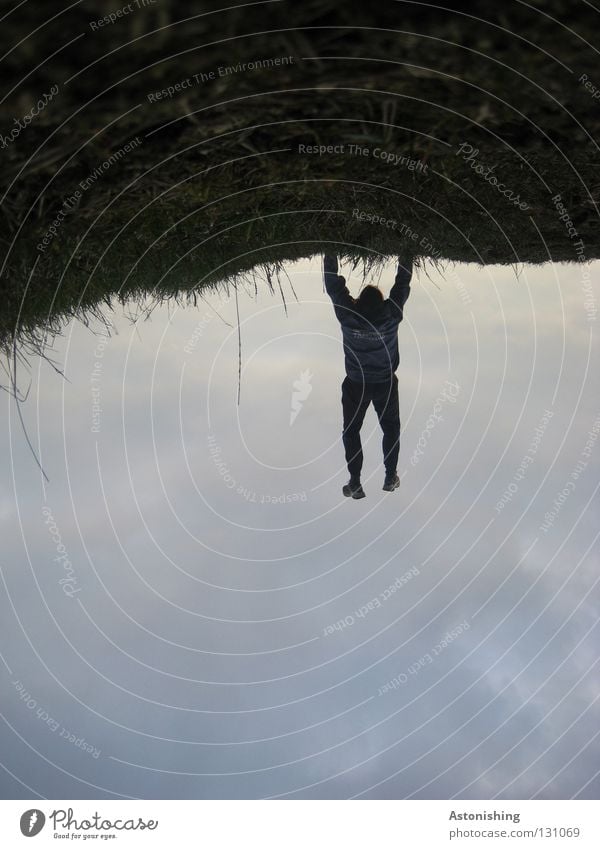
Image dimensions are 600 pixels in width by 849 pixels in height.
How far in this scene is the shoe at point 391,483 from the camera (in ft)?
19.1

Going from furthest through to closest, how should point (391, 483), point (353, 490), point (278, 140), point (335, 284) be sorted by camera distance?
point (391, 483) < point (353, 490) < point (335, 284) < point (278, 140)

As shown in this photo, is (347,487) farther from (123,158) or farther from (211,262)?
(123,158)

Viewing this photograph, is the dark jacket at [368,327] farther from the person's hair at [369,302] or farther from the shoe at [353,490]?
the shoe at [353,490]

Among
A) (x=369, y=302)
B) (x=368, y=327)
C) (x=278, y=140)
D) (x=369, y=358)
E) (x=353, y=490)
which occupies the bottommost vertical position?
(x=353, y=490)

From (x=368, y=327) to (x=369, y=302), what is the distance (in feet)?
0.79

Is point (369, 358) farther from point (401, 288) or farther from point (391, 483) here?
point (391, 483)

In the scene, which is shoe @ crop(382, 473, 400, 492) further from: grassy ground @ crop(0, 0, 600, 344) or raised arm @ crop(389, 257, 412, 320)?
grassy ground @ crop(0, 0, 600, 344)

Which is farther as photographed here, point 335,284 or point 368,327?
point 368,327

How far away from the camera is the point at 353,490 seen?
19.1 feet

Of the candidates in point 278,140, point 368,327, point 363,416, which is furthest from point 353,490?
point 278,140

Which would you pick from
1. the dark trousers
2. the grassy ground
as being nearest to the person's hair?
the grassy ground

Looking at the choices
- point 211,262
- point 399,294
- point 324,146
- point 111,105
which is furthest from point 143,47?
point 399,294

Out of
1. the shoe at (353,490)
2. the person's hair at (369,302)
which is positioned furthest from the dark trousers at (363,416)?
the person's hair at (369,302)
